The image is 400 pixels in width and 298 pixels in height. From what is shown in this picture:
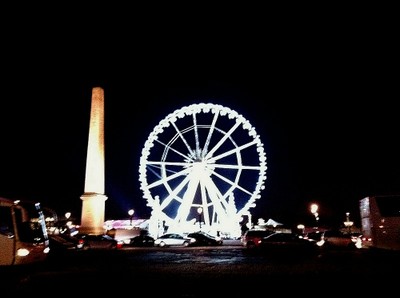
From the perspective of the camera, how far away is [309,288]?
9.22 m

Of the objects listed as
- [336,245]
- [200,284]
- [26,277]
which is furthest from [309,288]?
[336,245]

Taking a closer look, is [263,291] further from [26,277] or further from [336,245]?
[336,245]

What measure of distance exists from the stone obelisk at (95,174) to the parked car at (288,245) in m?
14.9

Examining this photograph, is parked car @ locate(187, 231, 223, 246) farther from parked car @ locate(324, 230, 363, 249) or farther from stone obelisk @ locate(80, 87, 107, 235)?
parked car @ locate(324, 230, 363, 249)

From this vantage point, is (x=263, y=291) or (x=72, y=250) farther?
(x=72, y=250)

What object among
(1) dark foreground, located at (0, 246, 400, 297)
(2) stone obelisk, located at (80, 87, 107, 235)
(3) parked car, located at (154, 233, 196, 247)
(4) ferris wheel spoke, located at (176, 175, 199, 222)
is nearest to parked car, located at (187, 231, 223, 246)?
(3) parked car, located at (154, 233, 196, 247)

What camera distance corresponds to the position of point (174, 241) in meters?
35.7

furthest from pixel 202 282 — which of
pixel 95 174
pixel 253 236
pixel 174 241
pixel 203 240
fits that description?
pixel 174 241

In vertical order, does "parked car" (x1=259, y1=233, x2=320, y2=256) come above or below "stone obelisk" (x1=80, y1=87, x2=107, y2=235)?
below

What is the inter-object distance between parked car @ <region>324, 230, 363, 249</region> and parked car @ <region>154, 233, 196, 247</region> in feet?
34.4

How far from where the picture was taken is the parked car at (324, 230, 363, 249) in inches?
1096

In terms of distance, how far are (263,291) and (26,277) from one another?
686cm

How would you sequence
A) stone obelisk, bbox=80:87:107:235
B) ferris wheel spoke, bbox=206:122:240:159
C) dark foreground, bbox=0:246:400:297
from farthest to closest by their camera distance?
ferris wheel spoke, bbox=206:122:240:159 < stone obelisk, bbox=80:87:107:235 < dark foreground, bbox=0:246:400:297

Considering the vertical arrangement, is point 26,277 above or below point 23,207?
below
